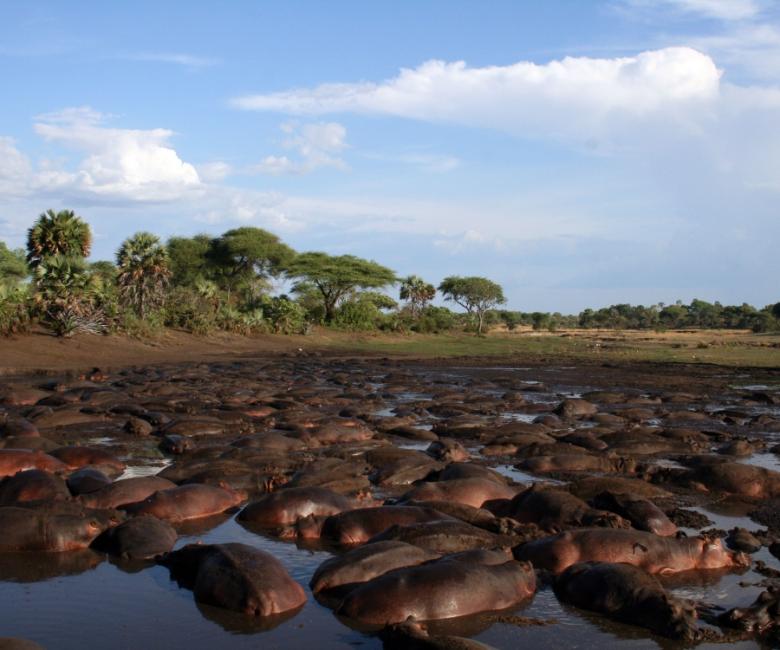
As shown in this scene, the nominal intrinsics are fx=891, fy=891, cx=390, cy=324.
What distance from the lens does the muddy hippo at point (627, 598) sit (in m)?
7.22

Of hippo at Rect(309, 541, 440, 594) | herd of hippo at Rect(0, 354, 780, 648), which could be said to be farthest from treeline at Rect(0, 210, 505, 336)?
hippo at Rect(309, 541, 440, 594)

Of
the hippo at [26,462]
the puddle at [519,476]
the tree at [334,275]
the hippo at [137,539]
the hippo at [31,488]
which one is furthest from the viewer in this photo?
the tree at [334,275]

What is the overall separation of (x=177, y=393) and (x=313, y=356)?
81.4 ft

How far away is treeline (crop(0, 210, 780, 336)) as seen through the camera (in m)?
39.3

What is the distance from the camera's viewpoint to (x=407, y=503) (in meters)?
10.6

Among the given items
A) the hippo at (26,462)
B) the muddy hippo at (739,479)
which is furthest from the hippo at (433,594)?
the muddy hippo at (739,479)

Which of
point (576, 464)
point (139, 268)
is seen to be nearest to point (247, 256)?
point (139, 268)

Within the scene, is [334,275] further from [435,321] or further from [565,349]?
[565,349]

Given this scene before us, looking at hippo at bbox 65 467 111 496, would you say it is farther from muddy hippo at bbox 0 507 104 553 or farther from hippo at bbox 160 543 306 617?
hippo at bbox 160 543 306 617

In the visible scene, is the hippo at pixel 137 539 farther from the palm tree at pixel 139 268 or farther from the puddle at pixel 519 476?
the palm tree at pixel 139 268

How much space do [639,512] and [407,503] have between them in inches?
105

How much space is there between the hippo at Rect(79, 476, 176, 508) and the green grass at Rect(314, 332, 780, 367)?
37.8 m

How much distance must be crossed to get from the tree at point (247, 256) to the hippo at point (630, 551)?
59405mm

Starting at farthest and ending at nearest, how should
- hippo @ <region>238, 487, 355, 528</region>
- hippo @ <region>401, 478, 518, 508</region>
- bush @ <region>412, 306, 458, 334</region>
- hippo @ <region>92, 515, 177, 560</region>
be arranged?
bush @ <region>412, 306, 458, 334</region> → hippo @ <region>401, 478, 518, 508</region> → hippo @ <region>238, 487, 355, 528</region> → hippo @ <region>92, 515, 177, 560</region>
